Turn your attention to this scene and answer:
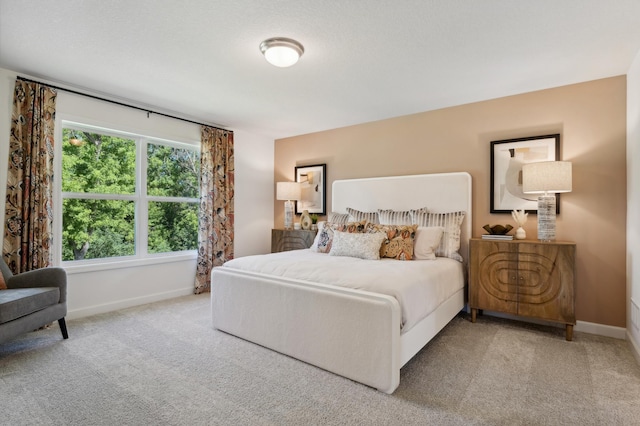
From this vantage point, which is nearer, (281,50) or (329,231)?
(281,50)

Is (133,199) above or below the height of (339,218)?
above

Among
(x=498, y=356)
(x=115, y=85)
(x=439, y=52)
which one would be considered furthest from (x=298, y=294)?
A: (x=115, y=85)

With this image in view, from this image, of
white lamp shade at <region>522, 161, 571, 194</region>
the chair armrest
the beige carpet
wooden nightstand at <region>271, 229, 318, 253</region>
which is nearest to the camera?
the beige carpet

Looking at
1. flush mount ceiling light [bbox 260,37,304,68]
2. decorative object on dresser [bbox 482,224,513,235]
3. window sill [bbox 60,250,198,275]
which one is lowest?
window sill [bbox 60,250,198,275]

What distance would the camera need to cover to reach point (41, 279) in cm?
279

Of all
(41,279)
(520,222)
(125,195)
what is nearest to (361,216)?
(520,222)

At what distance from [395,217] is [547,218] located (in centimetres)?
149

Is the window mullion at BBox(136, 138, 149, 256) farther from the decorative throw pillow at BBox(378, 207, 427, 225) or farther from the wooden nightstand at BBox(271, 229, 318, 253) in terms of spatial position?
the decorative throw pillow at BBox(378, 207, 427, 225)

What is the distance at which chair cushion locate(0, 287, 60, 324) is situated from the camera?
2.34 m

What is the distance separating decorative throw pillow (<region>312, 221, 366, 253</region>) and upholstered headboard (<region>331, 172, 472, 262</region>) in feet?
2.49

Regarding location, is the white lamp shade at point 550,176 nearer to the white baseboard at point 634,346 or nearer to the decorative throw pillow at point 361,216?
the white baseboard at point 634,346

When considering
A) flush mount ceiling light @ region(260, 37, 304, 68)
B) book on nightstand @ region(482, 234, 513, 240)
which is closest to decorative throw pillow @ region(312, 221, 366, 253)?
book on nightstand @ region(482, 234, 513, 240)

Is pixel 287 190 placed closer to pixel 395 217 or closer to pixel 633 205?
pixel 395 217

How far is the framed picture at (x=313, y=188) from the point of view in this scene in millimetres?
4961
